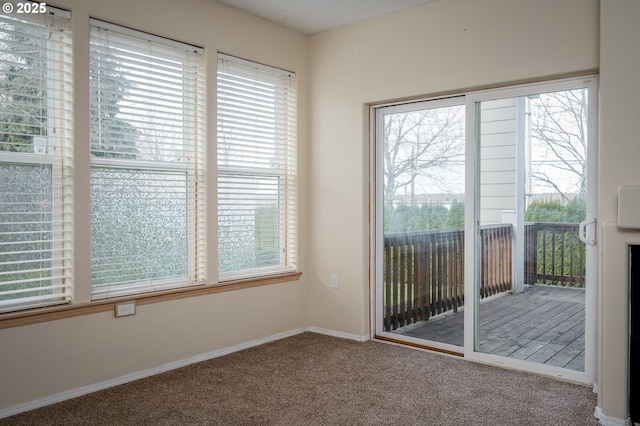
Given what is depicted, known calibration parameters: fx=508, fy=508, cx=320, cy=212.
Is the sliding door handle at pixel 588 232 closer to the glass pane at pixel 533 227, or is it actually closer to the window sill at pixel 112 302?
the glass pane at pixel 533 227

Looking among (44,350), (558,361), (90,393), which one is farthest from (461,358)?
(44,350)

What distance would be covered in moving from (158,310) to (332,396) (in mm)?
1347

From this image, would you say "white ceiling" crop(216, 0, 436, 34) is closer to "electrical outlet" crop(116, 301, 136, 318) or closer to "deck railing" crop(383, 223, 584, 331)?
"deck railing" crop(383, 223, 584, 331)

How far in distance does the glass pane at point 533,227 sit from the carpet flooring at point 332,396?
28cm

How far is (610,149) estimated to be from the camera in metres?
2.85

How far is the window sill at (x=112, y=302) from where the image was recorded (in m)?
2.85

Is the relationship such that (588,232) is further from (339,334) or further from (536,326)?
(339,334)

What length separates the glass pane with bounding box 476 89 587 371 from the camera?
10.9ft

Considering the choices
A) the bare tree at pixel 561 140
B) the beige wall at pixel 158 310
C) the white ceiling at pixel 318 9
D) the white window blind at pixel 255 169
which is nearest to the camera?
the beige wall at pixel 158 310

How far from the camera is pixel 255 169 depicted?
4246 millimetres

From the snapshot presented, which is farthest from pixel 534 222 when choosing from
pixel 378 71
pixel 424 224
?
pixel 378 71

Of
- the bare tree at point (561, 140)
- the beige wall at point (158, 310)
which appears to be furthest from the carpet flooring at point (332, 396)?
the bare tree at point (561, 140)

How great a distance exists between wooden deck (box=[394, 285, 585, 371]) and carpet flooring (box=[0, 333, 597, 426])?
0.17 meters

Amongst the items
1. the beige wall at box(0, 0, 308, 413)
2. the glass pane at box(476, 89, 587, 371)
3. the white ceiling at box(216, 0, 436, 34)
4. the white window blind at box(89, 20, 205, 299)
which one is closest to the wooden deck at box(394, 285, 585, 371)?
the glass pane at box(476, 89, 587, 371)
